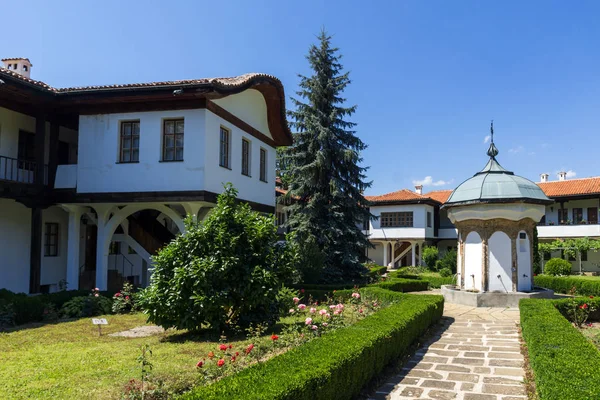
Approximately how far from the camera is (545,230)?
33.8 metres

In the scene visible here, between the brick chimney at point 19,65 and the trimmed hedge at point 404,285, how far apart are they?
15.0 m

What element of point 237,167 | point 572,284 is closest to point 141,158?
point 237,167

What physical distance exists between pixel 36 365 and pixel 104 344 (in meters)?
1.64

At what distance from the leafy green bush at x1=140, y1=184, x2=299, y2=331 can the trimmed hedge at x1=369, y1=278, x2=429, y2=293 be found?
8.36 meters

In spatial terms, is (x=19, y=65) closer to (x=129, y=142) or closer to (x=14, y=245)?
(x=129, y=142)

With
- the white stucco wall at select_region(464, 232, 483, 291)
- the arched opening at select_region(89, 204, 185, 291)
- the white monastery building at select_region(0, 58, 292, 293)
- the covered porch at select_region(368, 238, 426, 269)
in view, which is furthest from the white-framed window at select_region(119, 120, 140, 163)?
the covered porch at select_region(368, 238, 426, 269)

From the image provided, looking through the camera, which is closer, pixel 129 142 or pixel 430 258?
pixel 129 142

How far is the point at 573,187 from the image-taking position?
111 feet

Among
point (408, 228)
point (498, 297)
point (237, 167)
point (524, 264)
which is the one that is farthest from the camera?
point (408, 228)

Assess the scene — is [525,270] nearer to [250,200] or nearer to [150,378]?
[250,200]

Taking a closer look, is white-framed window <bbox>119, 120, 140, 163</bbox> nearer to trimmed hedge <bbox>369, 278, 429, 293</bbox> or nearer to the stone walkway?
trimmed hedge <bbox>369, 278, 429, 293</bbox>

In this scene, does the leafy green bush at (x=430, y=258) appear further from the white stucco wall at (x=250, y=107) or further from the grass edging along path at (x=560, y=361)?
the grass edging along path at (x=560, y=361)

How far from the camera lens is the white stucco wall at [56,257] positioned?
15730 millimetres

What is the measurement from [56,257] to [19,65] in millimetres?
7083
